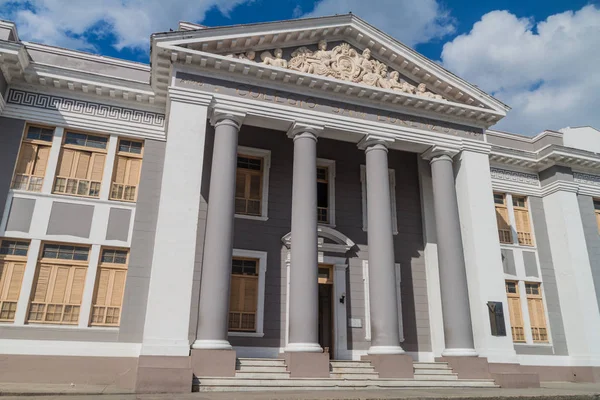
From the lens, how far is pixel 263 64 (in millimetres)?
13000

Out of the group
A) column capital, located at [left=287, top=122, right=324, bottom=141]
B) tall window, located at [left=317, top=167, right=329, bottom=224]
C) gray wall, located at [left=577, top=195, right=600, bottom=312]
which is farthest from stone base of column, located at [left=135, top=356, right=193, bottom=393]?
gray wall, located at [left=577, top=195, right=600, bottom=312]

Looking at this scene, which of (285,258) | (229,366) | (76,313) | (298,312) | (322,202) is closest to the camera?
(229,366)

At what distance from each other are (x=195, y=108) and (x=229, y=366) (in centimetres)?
634

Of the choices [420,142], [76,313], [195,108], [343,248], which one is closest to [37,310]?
[76,313]

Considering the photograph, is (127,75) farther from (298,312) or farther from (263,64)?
(298,312)

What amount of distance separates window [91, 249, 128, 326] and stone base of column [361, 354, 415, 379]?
6.68 m

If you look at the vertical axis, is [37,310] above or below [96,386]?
above

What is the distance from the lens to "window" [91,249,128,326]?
12.5 m

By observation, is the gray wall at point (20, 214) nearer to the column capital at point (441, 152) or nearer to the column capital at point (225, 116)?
the column capital at point (225, 116)

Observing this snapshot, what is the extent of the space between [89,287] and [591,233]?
17.2m

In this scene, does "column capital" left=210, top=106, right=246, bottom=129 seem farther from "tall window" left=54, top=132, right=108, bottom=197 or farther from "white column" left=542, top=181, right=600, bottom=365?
"white column" left=542, top=181, right=600, bottom=365

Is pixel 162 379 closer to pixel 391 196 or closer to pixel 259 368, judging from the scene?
pixel 259 368

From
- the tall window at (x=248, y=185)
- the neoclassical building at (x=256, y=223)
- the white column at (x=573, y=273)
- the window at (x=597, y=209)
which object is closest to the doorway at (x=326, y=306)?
the neoclassical building at (x=256, y=223)

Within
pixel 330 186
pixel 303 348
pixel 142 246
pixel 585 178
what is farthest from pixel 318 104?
pixel 585 178
